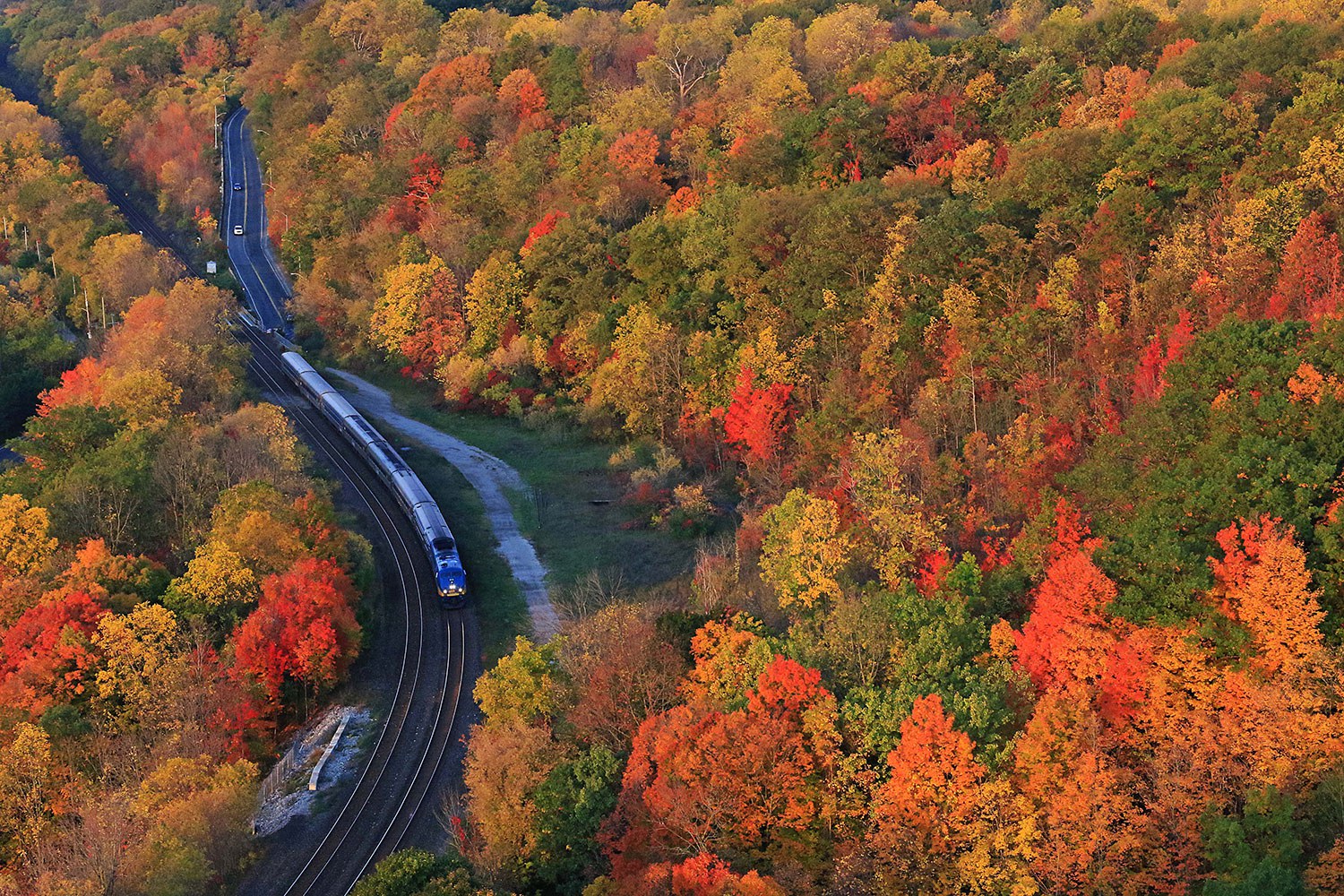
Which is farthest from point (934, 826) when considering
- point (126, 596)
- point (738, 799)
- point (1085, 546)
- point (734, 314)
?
point (734, 314)

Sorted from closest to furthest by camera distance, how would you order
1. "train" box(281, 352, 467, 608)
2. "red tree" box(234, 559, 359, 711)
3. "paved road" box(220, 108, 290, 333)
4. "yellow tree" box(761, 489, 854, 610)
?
"yellow tree" box(761, 489, 854, 610)
"red tree" box(234, 559, 359, 711)
"train" box(281, 352, 467, 608)
"paved road" box(220, 108, 290, 333)

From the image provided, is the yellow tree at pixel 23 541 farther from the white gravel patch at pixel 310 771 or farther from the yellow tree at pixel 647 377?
the yellow tree at pixel 647 377

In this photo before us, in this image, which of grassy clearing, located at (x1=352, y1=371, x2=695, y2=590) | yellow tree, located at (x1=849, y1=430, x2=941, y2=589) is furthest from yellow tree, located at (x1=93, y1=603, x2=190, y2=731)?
yellow tree, located at (x1=849, y1=430, x2=941, y2=589)

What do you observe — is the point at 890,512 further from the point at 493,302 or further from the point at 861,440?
the point at 493,302

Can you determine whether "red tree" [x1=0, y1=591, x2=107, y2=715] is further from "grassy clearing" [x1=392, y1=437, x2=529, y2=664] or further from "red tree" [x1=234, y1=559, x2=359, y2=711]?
"grassy clearing" [x1=392, y1=437, x2=529, y2=664]

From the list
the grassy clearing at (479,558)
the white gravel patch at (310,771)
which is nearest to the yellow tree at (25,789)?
the white gravel patch at (310,771)
